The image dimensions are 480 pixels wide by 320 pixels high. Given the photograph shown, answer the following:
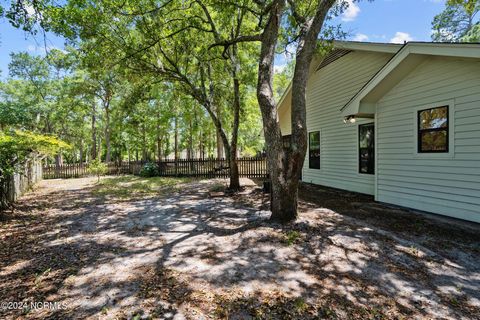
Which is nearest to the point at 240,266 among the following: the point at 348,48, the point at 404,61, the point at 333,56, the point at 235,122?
the point at 404,61

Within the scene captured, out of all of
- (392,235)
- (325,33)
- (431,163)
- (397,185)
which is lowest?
(392,235)

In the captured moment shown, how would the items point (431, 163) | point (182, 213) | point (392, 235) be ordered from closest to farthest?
point (392, 235) → point (431, 163) → point (182, 213)

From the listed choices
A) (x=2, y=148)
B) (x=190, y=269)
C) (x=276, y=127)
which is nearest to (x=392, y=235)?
(x=276, y=127)

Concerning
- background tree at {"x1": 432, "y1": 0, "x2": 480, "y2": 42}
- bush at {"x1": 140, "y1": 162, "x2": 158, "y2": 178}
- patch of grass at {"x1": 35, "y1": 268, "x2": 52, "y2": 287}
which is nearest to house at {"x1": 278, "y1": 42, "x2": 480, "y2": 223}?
patch of grass at {"x1": 35, "y1": 268, "x2": 52, "y2": 287}

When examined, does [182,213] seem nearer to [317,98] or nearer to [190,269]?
[190,269]

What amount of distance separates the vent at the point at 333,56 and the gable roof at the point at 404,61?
268 centimetres

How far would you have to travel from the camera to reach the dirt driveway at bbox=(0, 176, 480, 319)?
8.04 feet

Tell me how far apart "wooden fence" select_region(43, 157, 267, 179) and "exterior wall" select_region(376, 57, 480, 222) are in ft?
26.3

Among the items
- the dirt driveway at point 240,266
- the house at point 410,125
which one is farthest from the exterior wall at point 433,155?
the dirt driveway at point 240,266

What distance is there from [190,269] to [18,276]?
2.21 metres

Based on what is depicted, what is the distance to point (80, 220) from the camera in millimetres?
5723

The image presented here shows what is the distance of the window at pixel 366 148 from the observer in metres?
7.71

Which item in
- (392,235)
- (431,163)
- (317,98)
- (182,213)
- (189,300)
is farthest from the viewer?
(317,98)

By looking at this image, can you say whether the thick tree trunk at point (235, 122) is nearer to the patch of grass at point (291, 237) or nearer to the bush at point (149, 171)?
the patch of grass at point (291, 237)
